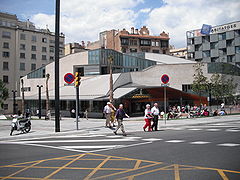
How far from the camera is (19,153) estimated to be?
361 inches

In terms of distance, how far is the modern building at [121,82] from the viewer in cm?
3453

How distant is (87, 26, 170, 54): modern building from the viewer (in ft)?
263

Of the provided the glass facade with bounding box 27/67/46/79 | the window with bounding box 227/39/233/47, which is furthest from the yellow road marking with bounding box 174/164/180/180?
the window with bounding box 227/39/233/47

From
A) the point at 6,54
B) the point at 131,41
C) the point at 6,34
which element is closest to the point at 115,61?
the point at 6,54

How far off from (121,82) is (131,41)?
4557 centimetres

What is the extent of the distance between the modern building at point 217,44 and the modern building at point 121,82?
23582 mm

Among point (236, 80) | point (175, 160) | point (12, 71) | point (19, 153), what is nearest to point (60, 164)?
point (19, 153)

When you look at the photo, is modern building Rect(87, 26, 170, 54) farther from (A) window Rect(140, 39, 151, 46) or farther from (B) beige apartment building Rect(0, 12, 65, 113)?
(B) beige apartment building Rect(0, 12, 65, 113)

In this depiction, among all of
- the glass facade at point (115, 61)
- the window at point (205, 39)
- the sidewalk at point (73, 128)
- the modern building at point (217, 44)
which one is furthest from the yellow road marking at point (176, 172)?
the window at point (205, 39)

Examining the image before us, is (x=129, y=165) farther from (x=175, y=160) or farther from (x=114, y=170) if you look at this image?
(x=175, y=160)

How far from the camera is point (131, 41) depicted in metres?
81.2

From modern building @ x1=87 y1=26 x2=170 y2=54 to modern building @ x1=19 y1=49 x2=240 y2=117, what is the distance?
106ft

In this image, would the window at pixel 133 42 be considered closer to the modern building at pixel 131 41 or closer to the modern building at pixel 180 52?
the modern building at pixel 131 41

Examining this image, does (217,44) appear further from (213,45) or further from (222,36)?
(222,36)
